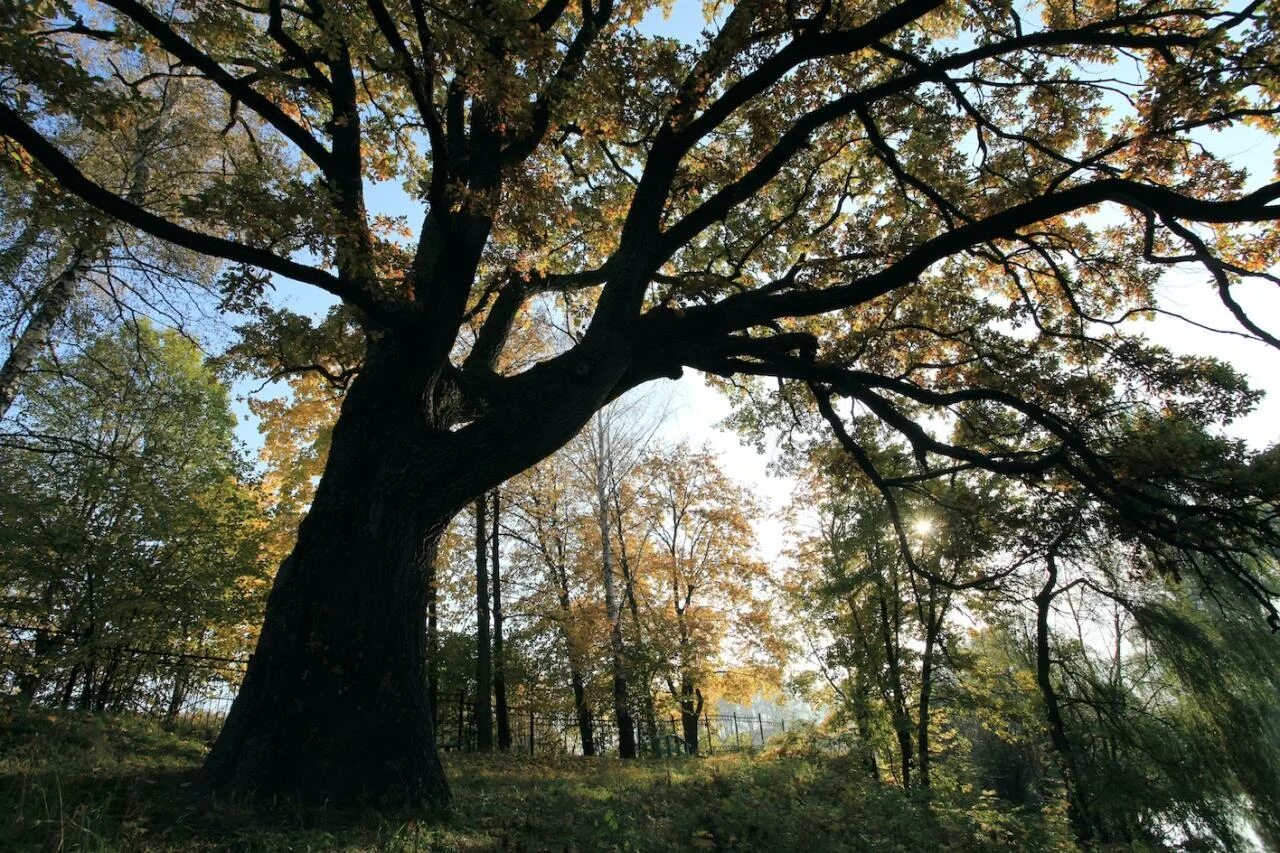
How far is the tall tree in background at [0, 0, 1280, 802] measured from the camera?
14.0 feet

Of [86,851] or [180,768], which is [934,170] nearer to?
[86,851]

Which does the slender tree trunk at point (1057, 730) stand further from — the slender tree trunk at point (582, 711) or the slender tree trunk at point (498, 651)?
the slender tree trunk at point (498, 651)

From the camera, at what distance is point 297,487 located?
48.4 ft

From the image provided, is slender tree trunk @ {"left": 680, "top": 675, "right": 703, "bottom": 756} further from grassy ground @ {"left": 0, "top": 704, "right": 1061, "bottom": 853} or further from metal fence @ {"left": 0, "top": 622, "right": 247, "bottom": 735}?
metal fence @ {"left": 0, "top": 622, "right": 247, "bottom": 735}

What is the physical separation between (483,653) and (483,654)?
0.09ft

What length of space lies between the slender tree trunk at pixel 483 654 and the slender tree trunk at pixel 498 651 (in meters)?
0.44

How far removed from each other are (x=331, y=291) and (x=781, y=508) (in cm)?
1628

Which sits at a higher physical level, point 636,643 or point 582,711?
point 636,643

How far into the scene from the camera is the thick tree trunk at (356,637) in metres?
4.14

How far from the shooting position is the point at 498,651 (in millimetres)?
16172

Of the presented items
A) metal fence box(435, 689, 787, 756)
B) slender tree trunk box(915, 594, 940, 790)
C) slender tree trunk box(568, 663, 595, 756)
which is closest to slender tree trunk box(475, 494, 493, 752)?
metal fence box(435, 689, 787, 756)

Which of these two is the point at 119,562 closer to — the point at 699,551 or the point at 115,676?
the point at 115,676

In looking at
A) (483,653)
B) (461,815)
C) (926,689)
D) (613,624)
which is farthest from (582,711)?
(461,815)

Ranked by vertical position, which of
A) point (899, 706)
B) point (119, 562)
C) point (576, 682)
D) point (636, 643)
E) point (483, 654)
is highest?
point (119, 562)
